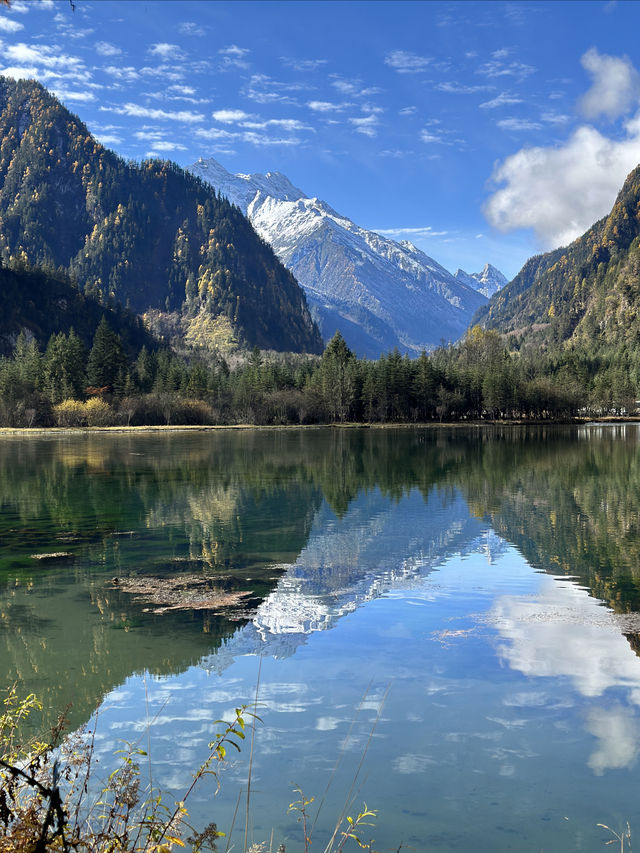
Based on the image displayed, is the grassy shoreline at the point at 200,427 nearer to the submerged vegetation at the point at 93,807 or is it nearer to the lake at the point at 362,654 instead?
the lake at the point at 362,654

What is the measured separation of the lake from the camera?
37.5 ft

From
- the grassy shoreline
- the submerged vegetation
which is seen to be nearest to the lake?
the submerged vegetation

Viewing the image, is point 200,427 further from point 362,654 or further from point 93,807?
point 93,807

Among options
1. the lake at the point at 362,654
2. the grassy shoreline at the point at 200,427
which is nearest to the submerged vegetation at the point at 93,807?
the lake at the point at 362,654

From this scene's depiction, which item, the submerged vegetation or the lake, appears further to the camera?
the lake

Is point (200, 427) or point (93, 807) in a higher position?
point (200, 427)

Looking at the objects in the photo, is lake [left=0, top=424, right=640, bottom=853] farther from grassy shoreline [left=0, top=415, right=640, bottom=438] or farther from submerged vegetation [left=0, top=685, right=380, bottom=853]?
grassy shoreline [left=0, top=415, right=640, bottom=438]

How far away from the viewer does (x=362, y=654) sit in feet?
59.7

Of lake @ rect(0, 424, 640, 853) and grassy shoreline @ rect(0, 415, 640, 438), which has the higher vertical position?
grassy shoreline @ rect(0, 415, 640, 438)

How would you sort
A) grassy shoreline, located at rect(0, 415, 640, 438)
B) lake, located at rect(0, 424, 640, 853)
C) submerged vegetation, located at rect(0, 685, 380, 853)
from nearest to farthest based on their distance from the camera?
submerged vegetation, located at rect(0, 685, 380, 853)
lake, located at rect(0, 424, 640, 853)
grassy shoreline, located at rect(0, 415, 640, 438)

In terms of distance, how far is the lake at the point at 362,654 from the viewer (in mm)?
11438

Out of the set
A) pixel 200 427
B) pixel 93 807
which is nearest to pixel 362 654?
pixel 93 807

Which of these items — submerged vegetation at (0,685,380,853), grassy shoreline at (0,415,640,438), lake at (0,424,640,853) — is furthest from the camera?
grassy shoreline at (0,415,640,438)

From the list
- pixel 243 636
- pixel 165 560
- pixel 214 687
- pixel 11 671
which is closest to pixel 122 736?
pixel 214 687
